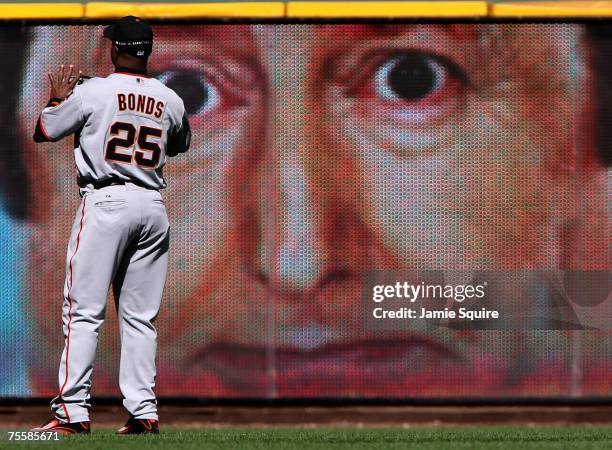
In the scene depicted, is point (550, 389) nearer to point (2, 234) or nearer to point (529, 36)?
point (529, 36)

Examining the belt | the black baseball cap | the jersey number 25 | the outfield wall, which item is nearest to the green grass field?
the belt

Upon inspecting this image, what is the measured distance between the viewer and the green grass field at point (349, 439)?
4855mm

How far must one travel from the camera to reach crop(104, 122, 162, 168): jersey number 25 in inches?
206

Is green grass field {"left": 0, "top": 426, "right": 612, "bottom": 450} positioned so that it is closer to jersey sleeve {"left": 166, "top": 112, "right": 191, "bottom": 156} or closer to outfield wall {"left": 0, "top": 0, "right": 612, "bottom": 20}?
jersey sleeve {"left": 166, "top": 112, "right": 191, "bottom": 156}

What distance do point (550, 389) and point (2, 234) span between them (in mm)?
2738

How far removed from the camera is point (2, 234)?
21.5 ft

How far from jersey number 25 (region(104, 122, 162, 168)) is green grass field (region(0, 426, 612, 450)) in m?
1.06

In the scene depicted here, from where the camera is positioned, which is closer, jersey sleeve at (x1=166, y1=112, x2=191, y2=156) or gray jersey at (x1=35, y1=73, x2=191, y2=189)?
gray jersey at (x1=35, y1=73, x2=191, y2=189)

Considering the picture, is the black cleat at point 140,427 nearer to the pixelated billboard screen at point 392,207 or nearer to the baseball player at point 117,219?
the baseball player at point 117,219

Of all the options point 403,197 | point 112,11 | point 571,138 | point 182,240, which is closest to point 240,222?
point 182,240

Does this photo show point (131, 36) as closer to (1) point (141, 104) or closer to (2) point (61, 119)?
(1) point (141, 104)

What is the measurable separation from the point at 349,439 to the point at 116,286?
1.10 metres

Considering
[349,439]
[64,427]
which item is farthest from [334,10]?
[64,427]

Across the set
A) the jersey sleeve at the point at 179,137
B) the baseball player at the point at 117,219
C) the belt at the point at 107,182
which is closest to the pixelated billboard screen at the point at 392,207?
the jersey sleeve at the point at 179,137
